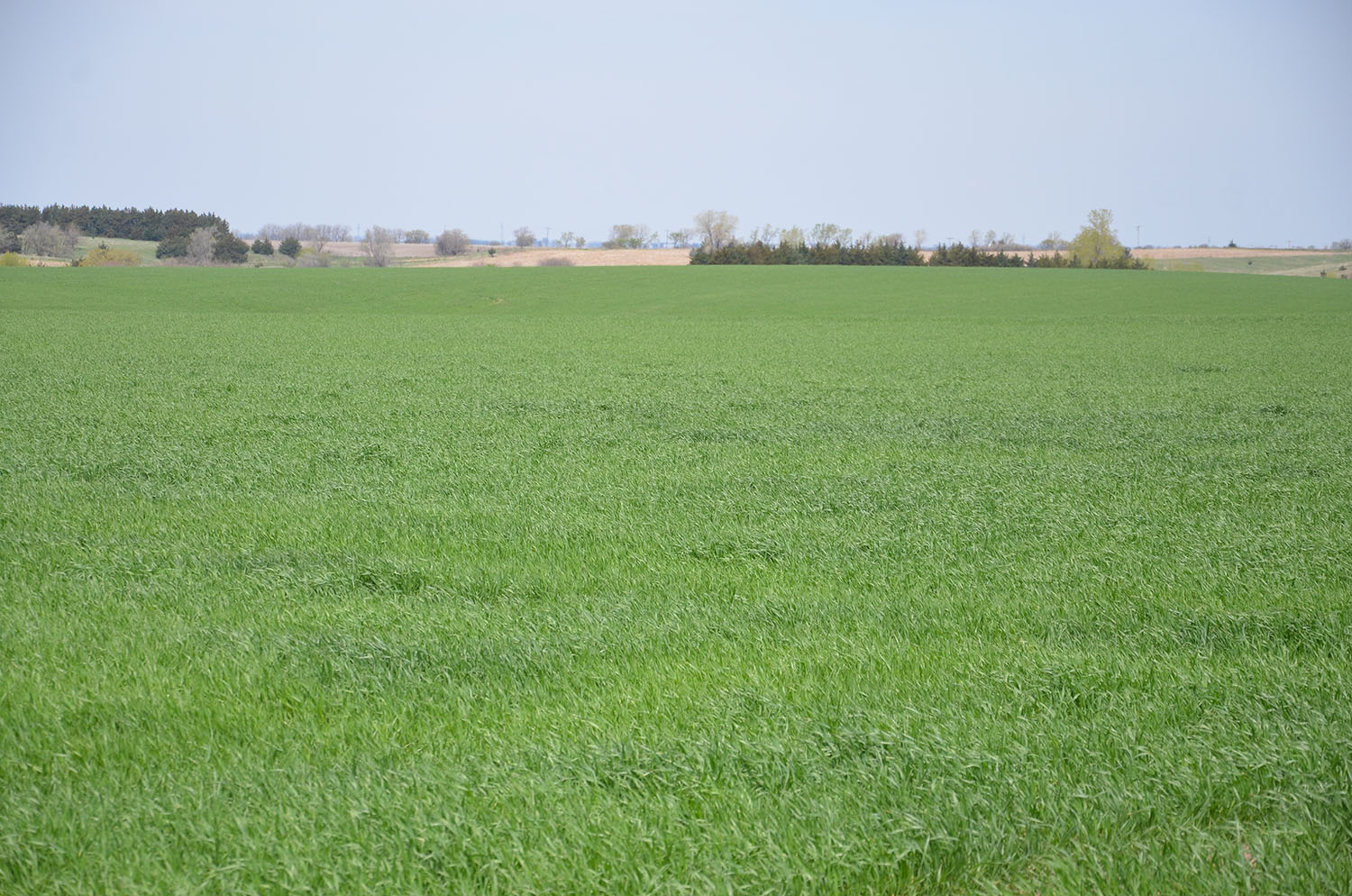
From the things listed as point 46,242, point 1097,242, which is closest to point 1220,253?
point 1097,242

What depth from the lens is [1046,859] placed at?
121 inches

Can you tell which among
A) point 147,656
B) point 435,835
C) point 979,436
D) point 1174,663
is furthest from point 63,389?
point 1174,663

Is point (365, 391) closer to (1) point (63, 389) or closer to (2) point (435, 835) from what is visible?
(1) point (63, 389)

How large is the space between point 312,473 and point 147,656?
504 cm

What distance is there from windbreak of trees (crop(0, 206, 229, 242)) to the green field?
450 feet

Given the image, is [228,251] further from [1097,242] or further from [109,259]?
[1097,242]

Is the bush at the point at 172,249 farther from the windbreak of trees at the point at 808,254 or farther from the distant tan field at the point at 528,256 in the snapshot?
the windbreak of trees at the point at 808,254

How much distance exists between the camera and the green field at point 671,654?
3150mm

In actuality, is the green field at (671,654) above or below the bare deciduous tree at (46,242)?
below

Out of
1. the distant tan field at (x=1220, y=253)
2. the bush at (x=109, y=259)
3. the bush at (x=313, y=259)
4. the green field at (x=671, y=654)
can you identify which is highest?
the distant tan field at (x=1220, y=253)

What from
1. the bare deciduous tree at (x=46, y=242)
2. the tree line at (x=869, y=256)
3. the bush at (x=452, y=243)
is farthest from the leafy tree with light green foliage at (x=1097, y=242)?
the bare deciduous tree at (x=46, y=242)

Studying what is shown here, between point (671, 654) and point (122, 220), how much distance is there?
166054mm

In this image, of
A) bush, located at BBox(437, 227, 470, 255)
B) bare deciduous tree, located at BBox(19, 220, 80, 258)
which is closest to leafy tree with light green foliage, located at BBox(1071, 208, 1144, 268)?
bush, located at BBox(437, 227, 470, 255)

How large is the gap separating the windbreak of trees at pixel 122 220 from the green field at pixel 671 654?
13724cm
